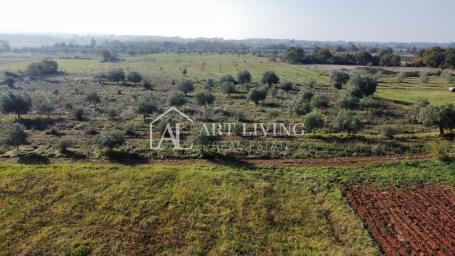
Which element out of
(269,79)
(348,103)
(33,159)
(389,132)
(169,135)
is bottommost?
(33,159)

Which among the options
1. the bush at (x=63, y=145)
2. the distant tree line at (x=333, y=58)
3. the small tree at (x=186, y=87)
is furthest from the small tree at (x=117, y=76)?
the distant tree line at (x=333, y=58)

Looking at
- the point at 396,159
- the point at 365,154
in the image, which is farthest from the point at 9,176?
the point at 396,159

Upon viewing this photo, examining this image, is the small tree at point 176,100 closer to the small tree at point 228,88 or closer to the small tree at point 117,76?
the small tree at point 228,88

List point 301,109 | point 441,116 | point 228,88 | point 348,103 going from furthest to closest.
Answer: point 228,88 → point 348,103 → point 301,109 → point 441,116

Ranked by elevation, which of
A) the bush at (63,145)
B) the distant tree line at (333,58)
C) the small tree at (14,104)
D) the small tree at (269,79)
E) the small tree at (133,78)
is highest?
the distant tree line at (333,58)

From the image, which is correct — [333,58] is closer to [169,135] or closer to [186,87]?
[186,87]

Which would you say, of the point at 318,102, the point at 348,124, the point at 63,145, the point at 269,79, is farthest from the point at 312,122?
the point at 269,79

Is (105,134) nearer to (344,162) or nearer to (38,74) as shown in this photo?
(344,162)
